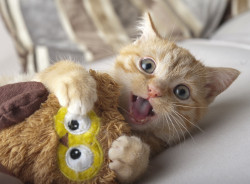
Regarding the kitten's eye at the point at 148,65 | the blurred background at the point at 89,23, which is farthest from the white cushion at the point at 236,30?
the kitten's eye at the point at 148,65

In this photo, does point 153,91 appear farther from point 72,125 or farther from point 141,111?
point 72,125

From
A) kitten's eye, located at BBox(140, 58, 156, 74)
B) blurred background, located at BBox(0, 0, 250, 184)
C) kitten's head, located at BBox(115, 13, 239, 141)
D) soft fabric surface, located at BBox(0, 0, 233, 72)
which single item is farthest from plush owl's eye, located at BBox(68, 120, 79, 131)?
soft fabric surface, located at BBox(0, 0, 233, 72)

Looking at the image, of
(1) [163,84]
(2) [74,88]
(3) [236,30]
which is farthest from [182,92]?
(3) [236,30]

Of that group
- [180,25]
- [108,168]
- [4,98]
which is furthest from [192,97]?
[180,25]

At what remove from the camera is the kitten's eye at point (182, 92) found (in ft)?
3.48

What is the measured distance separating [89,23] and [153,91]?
1457 millimetres

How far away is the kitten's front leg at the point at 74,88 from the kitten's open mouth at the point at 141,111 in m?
0.20

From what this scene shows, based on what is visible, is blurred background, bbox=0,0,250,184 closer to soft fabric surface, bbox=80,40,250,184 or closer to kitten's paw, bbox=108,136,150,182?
soft fabric surface, bbox=80,40,250,184

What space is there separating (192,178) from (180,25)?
1655mm

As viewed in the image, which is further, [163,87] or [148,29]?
[148,29]

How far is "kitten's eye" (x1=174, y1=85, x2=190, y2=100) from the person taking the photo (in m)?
1.06

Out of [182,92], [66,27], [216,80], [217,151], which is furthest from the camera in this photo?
[66,27]

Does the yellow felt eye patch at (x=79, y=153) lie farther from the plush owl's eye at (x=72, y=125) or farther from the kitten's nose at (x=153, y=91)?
the kitten's nose at (x=153, y=91)

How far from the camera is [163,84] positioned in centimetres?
101
